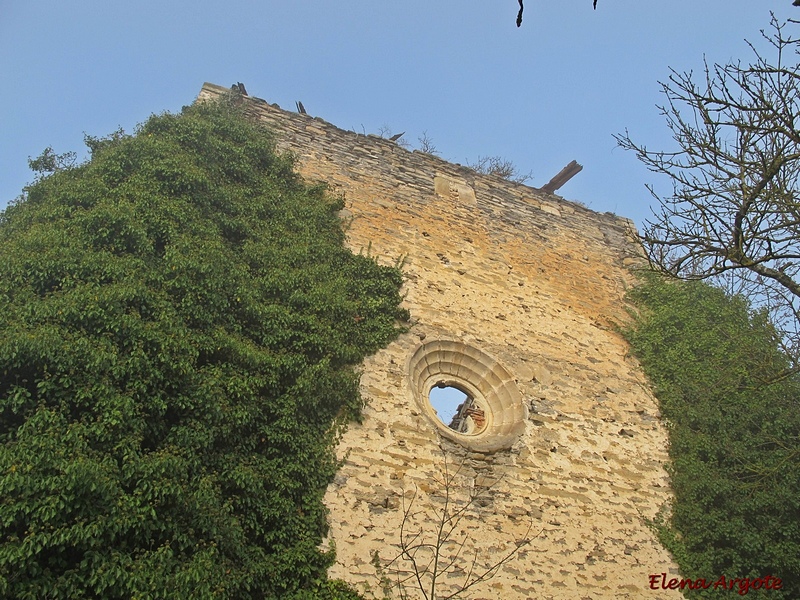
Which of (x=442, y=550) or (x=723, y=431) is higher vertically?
(x=723, y=431)

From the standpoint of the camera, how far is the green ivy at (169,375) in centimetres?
425

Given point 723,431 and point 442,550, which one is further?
point 723,431

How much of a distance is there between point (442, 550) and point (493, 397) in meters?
2.27

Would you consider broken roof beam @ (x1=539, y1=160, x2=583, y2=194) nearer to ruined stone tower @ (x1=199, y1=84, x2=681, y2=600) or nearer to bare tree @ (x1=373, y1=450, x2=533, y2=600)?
ruined stone tower @ (x1=199, y1=84, x2=681, y2=600)

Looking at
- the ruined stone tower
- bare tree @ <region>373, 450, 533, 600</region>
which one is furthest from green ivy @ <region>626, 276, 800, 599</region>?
bare tree @ <region>373, 450, 533, 600</region>

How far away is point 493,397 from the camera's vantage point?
7871mm

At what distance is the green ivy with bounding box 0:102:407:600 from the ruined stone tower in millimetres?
436

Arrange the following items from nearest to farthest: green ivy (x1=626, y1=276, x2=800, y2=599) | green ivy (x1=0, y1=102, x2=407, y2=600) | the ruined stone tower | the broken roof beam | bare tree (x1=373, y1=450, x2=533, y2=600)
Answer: green ivy (x1=0, y1=102, x2=407, y2=600) → bare tree (x1=373, y1=450, x2=533, y2=600) → the ruined stone tower → green ivy (x1=626, y1=276, x2=800, y2=599) → the broken roof beam

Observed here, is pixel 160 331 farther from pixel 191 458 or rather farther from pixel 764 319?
pixel 764 319

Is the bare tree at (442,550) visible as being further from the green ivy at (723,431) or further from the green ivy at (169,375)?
the green ivy at (723,431)

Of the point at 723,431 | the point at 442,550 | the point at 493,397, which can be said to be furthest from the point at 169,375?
the point at 723,431

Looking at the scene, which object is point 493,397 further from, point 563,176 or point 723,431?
point 563,176

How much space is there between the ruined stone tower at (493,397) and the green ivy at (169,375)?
0.44m

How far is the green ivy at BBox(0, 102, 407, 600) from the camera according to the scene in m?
4.25
